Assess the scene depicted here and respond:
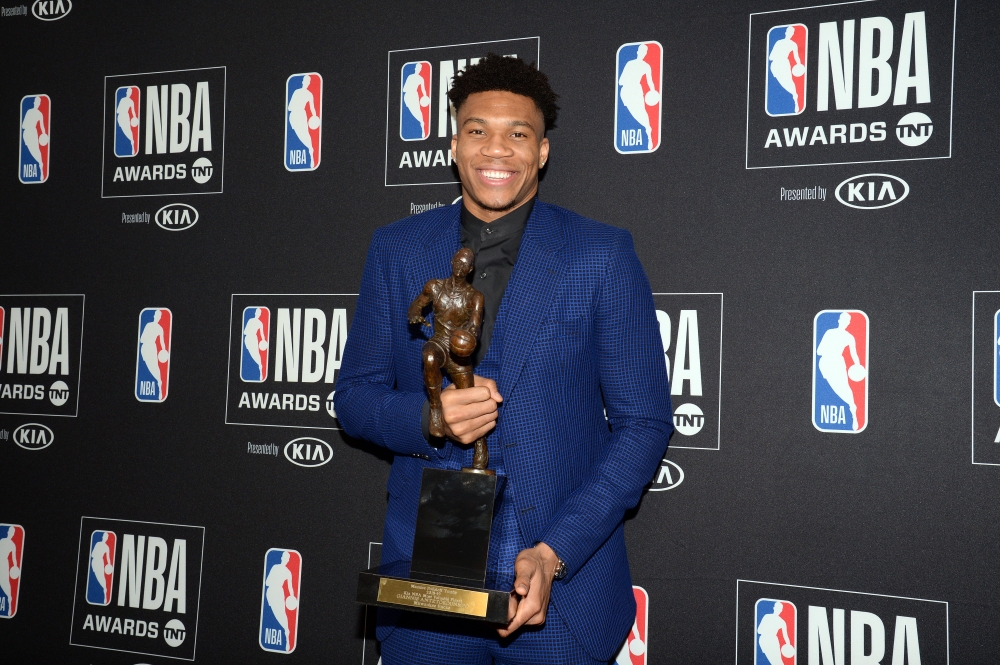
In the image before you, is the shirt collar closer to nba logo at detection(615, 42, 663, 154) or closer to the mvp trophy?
the mvp trophy

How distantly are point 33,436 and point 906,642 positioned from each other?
256 cm

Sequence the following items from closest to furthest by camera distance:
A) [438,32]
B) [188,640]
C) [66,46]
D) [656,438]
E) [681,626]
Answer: [656,438] < [681,626] < [438,32] < [188,640] < [66,46]

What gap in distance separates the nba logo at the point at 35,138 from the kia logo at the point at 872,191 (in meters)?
2.40

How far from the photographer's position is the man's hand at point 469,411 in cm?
147

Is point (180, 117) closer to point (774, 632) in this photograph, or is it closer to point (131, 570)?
point (131, 570)

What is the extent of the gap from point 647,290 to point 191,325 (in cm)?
146

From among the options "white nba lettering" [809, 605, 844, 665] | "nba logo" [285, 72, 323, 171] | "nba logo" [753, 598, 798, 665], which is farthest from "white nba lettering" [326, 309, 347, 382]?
"white nba lettering" [809, 605, 844, 665]

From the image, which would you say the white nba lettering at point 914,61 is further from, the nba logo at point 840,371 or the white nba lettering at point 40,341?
the white nba lettering at point 40,341

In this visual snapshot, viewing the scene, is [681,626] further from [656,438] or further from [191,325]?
[191,325]

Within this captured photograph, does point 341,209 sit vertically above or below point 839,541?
above

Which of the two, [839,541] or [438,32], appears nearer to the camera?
[839,541]

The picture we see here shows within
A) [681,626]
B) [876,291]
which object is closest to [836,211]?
[876,291]

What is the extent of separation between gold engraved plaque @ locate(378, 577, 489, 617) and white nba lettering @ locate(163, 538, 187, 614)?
1.34 metres

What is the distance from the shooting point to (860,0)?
200 centimetres
